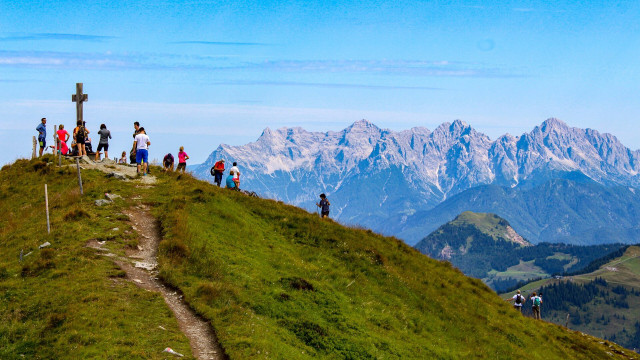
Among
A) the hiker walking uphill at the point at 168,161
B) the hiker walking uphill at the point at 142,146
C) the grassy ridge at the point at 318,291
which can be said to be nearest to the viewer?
the grassy ridge at the point at 318,291

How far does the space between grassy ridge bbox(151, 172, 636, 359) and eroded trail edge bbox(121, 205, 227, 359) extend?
0.43 meters

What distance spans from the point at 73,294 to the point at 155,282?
377 cm

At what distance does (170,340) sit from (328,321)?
797 centimetres

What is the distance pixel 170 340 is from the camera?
18.7 meters

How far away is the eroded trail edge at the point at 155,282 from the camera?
63.2 feet

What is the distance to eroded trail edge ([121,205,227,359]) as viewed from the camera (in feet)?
63.2

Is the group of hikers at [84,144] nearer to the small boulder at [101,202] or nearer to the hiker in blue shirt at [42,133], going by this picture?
the hiker in blue shirt at [42,133]

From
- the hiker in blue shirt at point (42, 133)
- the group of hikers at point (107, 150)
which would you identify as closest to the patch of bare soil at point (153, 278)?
the group of hikers at point (107, 150)

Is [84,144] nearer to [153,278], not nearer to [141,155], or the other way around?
[141,155]

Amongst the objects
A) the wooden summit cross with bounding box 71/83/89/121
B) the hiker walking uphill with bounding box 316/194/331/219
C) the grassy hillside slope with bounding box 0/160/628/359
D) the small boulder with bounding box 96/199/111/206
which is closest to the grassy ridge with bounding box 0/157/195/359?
the grassy hillside slope with bounding box 0/160/628/359

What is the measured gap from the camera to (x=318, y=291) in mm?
26812

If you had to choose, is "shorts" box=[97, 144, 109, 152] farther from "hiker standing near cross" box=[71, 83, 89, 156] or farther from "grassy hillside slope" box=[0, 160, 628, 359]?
"grassy hillside slope" box=[0, 160, 628, 359]

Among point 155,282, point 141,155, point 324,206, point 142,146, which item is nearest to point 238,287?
point 155,282

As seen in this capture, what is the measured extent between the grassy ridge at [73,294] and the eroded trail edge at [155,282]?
0.51 meters
